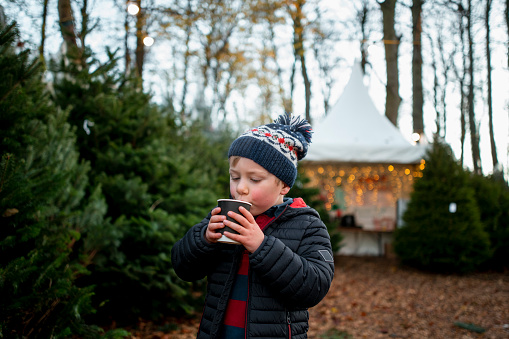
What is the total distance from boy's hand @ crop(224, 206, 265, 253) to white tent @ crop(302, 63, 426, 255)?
8.50 meters

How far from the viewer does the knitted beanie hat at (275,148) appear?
5.63ft

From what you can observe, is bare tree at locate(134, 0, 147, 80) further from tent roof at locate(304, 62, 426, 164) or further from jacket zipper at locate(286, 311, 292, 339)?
jacket zipper at locate(286, 311, 292, 339)

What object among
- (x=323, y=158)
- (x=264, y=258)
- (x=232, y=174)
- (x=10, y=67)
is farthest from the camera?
(x=323, y=158)

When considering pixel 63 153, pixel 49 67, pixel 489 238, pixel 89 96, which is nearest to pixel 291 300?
pixel 63 153

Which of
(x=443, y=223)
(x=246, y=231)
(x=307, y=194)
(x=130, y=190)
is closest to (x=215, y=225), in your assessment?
(x=246, y=231)

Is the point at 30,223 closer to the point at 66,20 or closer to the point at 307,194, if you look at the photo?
the point at 66,20

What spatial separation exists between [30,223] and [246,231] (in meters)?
1.53

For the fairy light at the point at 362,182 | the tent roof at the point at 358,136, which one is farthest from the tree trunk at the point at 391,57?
the fairy light at the point at 362,182

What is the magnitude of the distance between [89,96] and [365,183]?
1015cm

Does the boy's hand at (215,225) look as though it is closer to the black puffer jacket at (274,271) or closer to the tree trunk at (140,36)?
the black puffer jacket at (274,271)

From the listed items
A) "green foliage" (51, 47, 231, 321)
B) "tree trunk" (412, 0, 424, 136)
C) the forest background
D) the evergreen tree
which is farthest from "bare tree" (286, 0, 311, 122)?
the evergreen tree

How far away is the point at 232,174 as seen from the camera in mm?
1762

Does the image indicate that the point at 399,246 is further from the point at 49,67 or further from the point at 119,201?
the point at 49,67

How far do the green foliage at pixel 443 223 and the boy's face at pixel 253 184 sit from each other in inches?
278
